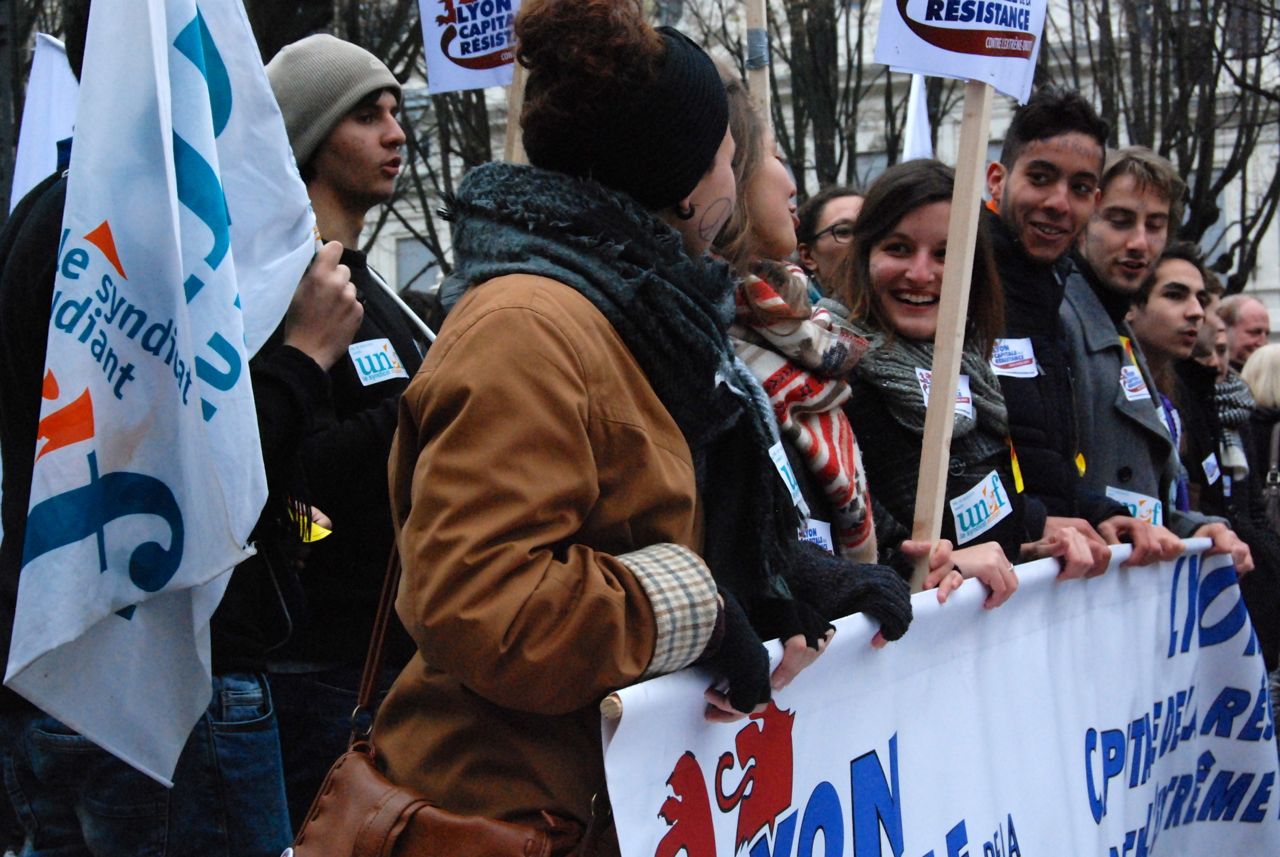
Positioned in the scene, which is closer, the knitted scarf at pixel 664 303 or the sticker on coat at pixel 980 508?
the knitted scarf at pixel 664 303

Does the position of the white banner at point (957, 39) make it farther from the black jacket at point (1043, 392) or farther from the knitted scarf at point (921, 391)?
the black jacket at point (1043, 392)

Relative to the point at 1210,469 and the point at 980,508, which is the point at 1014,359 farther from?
the point at 1210,469

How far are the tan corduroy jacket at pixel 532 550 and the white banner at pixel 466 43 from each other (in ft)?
8.01

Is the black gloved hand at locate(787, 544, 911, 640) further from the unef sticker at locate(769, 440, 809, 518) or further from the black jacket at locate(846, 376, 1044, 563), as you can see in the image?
the black jacket at locate(846, 376, 1044, 563)

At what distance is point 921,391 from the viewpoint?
333 centimetres

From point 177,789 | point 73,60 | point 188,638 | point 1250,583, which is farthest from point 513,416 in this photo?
point 1250,583

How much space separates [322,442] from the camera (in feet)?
9.59

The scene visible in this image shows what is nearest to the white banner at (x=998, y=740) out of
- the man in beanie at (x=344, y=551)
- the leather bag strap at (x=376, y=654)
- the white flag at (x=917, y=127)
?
the leather bag strap at (x=376, y=654)

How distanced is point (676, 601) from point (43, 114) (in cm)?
365

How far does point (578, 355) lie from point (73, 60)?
1.47 m

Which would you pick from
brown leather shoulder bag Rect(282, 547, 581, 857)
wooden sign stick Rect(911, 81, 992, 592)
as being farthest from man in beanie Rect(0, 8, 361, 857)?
wooden sign stick Rect(911, 81, 992, 592)

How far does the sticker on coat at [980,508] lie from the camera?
11.3 ft

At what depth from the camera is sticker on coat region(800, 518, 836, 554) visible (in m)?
2.79

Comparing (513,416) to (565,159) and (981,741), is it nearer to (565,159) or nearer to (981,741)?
(565,159)
